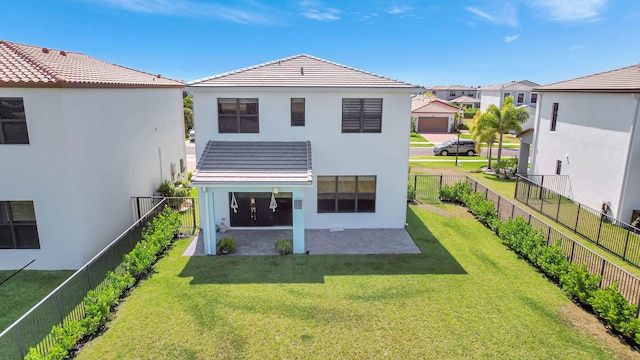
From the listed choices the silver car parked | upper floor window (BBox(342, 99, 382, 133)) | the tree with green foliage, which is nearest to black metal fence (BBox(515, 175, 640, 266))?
upper floor window (BBox(342, 99, 382, 133))

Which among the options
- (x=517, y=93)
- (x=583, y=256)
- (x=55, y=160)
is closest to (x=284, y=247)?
(x=55, y=160)

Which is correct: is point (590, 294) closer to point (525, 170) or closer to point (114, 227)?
point (114, 227)

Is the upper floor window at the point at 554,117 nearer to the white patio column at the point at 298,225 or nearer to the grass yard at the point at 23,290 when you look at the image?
the white patio column at the point at 298,225

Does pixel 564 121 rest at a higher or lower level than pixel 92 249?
higher

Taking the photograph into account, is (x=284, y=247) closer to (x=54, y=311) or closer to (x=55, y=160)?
(x=54, y=311)

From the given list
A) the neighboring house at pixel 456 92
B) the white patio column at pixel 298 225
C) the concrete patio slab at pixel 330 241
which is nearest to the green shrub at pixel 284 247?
the white patio column at pixel 298 225

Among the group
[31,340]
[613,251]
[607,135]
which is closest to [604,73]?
[607,135]
